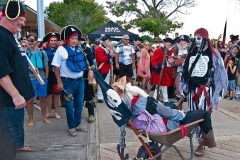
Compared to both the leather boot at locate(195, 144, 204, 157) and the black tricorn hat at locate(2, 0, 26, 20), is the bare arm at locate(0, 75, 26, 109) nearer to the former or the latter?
the black tricorn hat at locate(2, 0, 26, 20)

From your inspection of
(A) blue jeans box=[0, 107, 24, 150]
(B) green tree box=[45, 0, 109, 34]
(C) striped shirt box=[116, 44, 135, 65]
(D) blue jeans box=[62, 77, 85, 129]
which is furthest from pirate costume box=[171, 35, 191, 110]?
(B) green tree box=[45, 0, 109, 34]

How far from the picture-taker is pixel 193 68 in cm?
440

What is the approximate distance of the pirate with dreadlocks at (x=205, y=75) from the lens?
4.33 meters

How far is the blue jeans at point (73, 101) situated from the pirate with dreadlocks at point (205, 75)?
1.97 m

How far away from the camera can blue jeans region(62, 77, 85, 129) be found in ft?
17.1

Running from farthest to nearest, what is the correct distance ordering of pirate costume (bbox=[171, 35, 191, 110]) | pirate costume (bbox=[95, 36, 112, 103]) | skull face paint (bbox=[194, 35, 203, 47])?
pirate costume (bbox=[95, 36, 112, 103])
pirate costume (bbox=[171, 35, 191, 110])
skull face paint (bbox=[194, 35, 203, 47])

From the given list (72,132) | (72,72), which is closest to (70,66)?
(72,72)

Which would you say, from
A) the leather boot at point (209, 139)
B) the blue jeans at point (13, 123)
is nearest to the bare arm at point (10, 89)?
the blue jeans at point (13, 123)

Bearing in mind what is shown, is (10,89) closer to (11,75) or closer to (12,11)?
(11,75)

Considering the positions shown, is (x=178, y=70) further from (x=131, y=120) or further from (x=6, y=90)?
(x=6, y=90)

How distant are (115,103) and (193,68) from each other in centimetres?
152

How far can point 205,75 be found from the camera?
14.3 feet

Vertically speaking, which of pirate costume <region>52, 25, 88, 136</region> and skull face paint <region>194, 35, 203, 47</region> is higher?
skull face paint <region>194, 35, 203, 47</region>

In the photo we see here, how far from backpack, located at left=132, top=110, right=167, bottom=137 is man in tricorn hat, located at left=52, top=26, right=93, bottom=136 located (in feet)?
6.13
